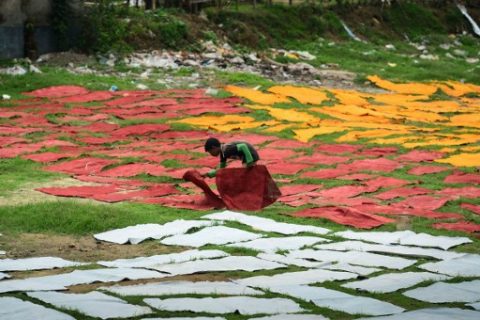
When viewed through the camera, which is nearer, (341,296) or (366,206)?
(341,296)

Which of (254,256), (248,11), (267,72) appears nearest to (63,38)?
(267,72)

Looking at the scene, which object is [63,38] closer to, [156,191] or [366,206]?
[156,191]

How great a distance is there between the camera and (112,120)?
57.9 feet

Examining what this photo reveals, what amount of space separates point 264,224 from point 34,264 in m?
2.84

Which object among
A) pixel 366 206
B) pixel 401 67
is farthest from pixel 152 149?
pixel 401 67

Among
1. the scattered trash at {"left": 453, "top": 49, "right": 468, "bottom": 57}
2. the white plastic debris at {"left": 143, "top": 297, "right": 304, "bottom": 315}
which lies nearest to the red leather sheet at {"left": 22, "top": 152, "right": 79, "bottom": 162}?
the white plastic debris at {"left": 143, "top": 297, "right": 304, "bottom": 315}

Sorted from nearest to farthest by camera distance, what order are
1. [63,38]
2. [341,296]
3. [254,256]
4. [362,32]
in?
1. [341,296]
2. [254,256]
3. [63,38]
4. [362,32]

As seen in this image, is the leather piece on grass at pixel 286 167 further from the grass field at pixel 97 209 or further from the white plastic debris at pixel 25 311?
the white plastic debris at pixel 25 311

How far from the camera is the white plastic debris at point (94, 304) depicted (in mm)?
6672

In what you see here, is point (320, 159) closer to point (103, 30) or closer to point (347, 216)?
point (347, 216)

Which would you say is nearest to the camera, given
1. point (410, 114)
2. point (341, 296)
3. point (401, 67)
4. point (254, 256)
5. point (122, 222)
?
point (341, 296)

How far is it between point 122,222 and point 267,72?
13.6 metres

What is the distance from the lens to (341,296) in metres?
7.51

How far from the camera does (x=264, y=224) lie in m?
10.4
